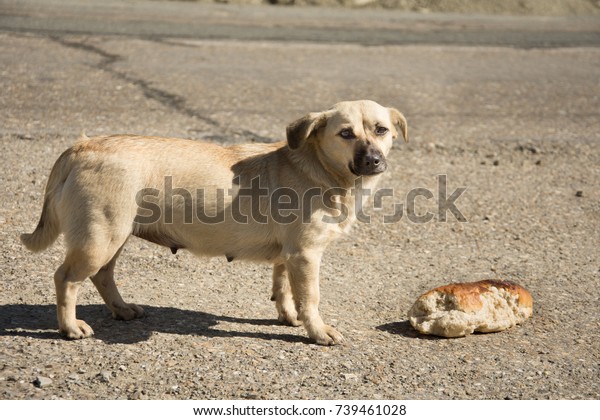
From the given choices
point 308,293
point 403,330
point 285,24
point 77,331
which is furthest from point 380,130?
point 285,24

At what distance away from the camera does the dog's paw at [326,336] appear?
199 inches

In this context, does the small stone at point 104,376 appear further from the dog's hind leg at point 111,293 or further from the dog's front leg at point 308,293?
the dog's front leg at point 308,293

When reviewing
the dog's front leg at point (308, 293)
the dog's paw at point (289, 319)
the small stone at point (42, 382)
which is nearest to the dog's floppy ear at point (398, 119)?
the dog's front leg at point (308, 293)

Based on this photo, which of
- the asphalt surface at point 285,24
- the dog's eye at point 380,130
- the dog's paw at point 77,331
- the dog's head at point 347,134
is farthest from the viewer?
the asphalt surface at point 285,24

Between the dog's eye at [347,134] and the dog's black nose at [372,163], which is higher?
the dog's eye at [347,134]

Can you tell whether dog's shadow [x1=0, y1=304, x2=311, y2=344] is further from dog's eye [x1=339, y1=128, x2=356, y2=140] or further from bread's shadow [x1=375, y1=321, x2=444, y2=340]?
dog's eye [x1=339, y1=128, x2=356, y2=140]

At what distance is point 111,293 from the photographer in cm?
524

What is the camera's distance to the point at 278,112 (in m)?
9.91

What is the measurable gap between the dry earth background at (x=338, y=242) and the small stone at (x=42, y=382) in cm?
3

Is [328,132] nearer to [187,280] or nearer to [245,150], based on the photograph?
[245,150]

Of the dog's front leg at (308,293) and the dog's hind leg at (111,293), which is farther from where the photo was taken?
the dog's hind leg at (111,293)

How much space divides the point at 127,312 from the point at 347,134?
1.73 metres

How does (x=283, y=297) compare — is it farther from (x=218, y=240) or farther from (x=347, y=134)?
(x=347, y=134)
